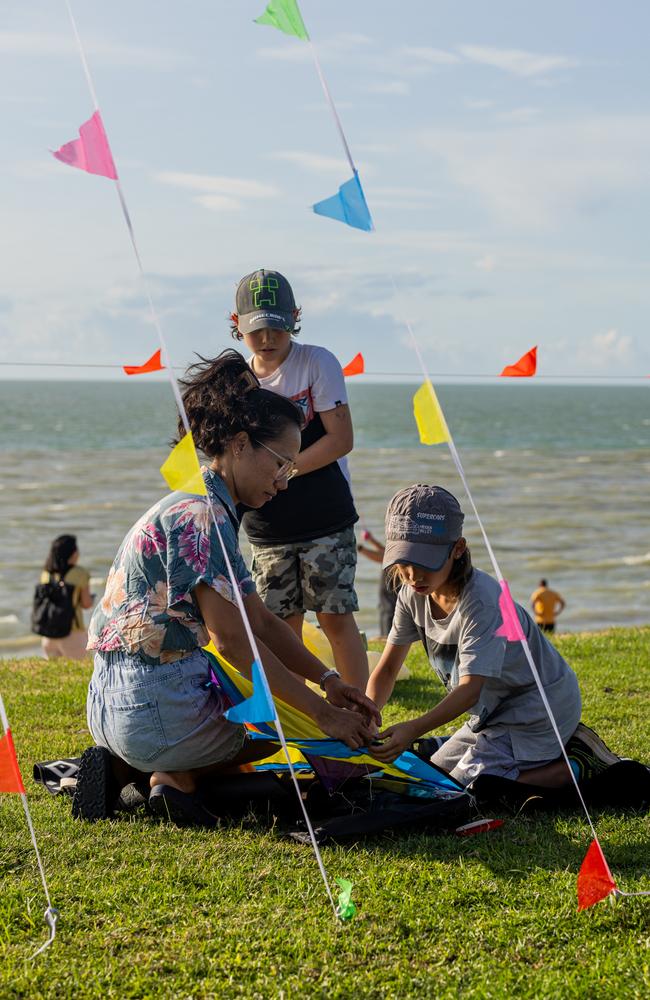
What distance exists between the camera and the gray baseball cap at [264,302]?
474cm

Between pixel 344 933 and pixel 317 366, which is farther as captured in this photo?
pixel 317 366

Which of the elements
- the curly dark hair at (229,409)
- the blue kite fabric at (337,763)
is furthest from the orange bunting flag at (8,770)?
the curly dark hair at (229,409)

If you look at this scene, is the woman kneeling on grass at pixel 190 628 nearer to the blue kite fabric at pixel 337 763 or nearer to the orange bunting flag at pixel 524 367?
the blue kite fabric at pixel 337 763

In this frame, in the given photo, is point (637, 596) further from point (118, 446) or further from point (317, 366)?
point (118, 446)

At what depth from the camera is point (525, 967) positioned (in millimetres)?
2803

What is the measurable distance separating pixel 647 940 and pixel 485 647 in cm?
118

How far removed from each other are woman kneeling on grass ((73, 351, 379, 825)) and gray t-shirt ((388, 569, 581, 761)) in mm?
443

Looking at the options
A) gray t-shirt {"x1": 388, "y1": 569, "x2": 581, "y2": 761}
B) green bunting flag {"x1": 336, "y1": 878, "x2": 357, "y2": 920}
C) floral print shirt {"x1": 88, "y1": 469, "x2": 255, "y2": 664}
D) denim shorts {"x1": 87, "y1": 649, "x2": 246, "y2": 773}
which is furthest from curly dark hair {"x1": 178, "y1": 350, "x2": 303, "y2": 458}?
green bunting flag {"x1": 336, "y1": 878, "x2": 357, "y2": 920}

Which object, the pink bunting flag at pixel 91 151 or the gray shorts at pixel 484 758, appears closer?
the pink bunting flag at pixel 91 151

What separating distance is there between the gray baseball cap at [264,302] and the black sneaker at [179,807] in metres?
2.01

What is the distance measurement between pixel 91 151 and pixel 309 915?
230 cm

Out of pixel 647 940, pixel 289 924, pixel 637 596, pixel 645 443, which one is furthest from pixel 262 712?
pixel 645 443

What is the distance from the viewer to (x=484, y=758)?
406 cm

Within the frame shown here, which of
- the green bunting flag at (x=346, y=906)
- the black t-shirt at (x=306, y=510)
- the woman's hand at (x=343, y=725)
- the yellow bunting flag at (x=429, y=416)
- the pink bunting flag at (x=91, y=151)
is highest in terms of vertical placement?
the pink bunting flag at (x=91, y=151)
